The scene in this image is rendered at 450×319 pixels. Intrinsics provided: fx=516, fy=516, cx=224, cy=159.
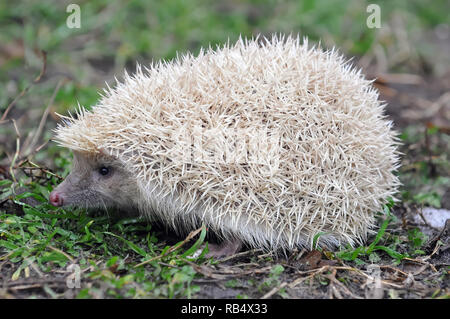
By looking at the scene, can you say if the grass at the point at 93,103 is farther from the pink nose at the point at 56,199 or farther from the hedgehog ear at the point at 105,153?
the hedgehog ear at the point at 105,153

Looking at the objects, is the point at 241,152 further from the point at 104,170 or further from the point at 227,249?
the point at 104,170

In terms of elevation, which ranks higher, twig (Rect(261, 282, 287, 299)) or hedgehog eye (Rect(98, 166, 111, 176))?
hedgehog eye (Rect(98, 166, 111, 176))

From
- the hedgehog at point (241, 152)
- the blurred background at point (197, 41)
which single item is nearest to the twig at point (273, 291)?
the hedgehog at point (241, 152)

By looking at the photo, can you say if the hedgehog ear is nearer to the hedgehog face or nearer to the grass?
the hedgehog face

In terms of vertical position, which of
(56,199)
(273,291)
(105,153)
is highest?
(105,153)

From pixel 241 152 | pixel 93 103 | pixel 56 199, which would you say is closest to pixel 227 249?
pixel 241 152

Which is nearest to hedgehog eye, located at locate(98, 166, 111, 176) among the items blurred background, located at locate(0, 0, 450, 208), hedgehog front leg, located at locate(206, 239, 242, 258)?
hedgehog front leg, located at locate(206, 239, 242, 258)
